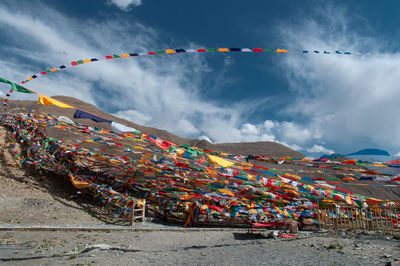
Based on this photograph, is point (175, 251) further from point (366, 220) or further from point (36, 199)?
point (36, 199)

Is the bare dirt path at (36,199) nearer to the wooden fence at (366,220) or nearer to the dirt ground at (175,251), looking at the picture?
the dirt ground at (175,251)

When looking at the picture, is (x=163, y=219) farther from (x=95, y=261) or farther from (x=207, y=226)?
(x=95, y=261)

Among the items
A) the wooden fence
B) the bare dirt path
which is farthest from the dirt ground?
the bare dirt path

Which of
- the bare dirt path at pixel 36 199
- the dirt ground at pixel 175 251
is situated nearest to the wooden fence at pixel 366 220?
the dirt ground at pixel 175 251

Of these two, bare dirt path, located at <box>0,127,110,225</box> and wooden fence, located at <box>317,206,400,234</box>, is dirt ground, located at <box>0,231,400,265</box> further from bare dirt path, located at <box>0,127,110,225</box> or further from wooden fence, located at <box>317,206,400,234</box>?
bare dirt path, located at <box>0,127,110,225</box>

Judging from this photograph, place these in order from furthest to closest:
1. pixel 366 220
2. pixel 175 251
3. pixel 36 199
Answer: pixel 36 199 < pixel 366 220 < pixel 175 251

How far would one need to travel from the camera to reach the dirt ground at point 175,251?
593cm

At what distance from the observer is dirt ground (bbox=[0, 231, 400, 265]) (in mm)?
5930

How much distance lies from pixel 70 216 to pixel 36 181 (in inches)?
187

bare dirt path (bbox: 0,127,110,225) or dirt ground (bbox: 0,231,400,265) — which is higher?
bare dirt path (bbox: 0,127,110,225)

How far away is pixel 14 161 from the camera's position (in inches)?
609

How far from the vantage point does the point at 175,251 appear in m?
7.48

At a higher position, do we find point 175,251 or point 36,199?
point 36,199

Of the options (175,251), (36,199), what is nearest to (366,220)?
(175,251)
